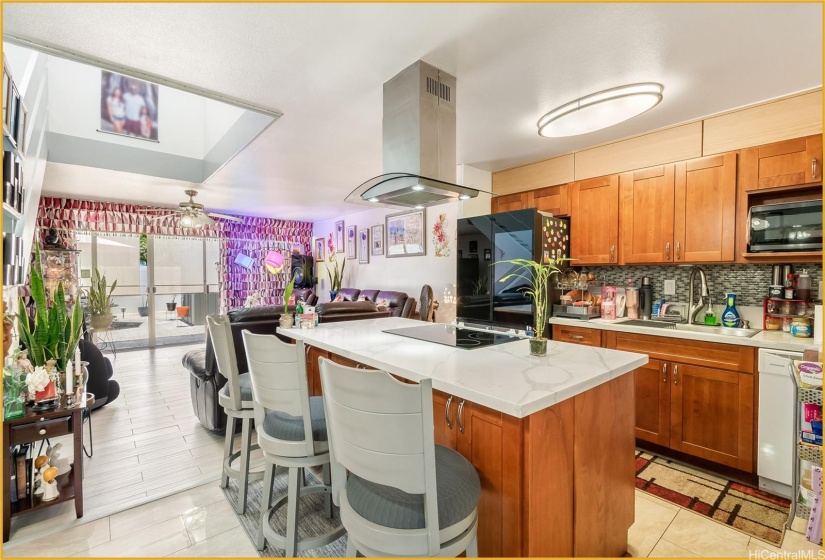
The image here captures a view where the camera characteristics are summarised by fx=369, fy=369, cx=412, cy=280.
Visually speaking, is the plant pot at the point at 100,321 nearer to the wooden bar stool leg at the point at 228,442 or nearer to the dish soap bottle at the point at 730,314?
the wooden bar stool leg at the point at 228,442

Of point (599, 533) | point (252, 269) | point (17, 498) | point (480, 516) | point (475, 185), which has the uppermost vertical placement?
point (475, 185)

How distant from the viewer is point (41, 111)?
319 cm

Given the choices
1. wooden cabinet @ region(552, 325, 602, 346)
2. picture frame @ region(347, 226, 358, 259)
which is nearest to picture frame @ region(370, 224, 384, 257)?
picture frame @ region(347, 226, 358, 259)

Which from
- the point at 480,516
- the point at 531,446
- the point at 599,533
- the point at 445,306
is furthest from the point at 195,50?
the point at 445,306

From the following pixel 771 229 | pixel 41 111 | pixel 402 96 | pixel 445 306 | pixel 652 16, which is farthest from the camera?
pixel 445 306

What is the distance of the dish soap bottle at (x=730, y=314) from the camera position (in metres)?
2.70

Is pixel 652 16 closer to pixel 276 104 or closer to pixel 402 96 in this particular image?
pixel 402 96

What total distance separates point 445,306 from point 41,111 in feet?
14.3

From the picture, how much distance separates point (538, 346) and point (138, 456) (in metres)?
2.90

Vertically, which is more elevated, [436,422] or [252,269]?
[252,269]

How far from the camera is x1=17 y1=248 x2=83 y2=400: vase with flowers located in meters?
2.01

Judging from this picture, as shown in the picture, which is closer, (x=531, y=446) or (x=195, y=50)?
(x=531, y=446)

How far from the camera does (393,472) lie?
40.6 inches

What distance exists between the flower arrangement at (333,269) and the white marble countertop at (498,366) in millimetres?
4933
